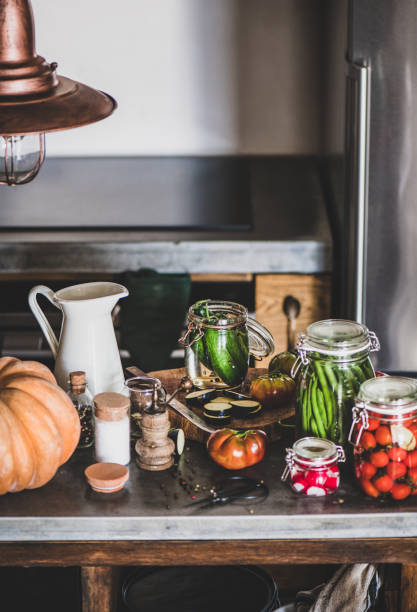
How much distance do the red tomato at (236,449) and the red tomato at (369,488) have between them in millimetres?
180

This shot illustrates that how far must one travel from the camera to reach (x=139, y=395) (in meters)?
1.57

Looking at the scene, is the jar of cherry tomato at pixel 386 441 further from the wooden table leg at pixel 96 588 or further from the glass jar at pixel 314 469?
the wooden table leg at pixel 96 588

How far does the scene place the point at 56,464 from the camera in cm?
141

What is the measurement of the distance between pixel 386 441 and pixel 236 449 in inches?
9.9

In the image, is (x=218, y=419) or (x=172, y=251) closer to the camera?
(x=218, y=419)

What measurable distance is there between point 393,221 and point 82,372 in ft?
4.07

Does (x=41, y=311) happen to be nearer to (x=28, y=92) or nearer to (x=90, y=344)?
(x=90, y=344)

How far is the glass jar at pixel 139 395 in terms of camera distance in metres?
1.55

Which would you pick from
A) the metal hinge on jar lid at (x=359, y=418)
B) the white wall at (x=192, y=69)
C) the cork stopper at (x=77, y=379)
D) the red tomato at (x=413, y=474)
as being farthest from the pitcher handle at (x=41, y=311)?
the white wall at (x=192, y=69)

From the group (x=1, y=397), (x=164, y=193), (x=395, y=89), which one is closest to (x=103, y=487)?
(x=1, y=397)

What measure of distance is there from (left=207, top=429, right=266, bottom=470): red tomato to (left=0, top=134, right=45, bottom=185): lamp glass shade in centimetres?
53

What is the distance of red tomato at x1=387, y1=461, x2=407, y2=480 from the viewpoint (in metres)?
1.34

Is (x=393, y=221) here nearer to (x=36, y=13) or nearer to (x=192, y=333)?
(x=192, y=333)

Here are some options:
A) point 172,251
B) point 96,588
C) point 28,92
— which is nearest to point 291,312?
point 172,251
